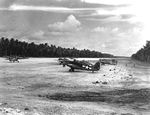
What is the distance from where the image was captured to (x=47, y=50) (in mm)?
192000

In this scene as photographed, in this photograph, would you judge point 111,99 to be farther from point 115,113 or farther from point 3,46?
point 3,46

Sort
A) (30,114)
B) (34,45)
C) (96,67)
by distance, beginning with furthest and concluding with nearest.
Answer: (34,45), (96,67), (30,114)

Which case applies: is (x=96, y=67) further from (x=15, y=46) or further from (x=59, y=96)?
(x=15, y=46)

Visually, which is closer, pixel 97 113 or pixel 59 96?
pixel 97 113

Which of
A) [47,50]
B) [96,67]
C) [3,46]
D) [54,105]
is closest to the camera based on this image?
[54,105]

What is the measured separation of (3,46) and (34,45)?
2800cm

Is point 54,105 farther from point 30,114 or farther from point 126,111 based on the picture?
point 126,111

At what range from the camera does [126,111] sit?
17.1m

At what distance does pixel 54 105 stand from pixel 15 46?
144515mm

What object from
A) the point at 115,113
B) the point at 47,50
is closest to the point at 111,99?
the point at 115,113

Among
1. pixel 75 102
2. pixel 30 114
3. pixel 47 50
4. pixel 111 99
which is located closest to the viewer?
pixel 30 114

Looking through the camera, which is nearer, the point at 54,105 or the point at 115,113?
the point at 115,113

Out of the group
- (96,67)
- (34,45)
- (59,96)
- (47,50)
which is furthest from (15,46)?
(59,96)

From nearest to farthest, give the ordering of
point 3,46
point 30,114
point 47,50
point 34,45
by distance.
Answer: point 30,114 < point 3,46 < point 34,45 < point 47,50
